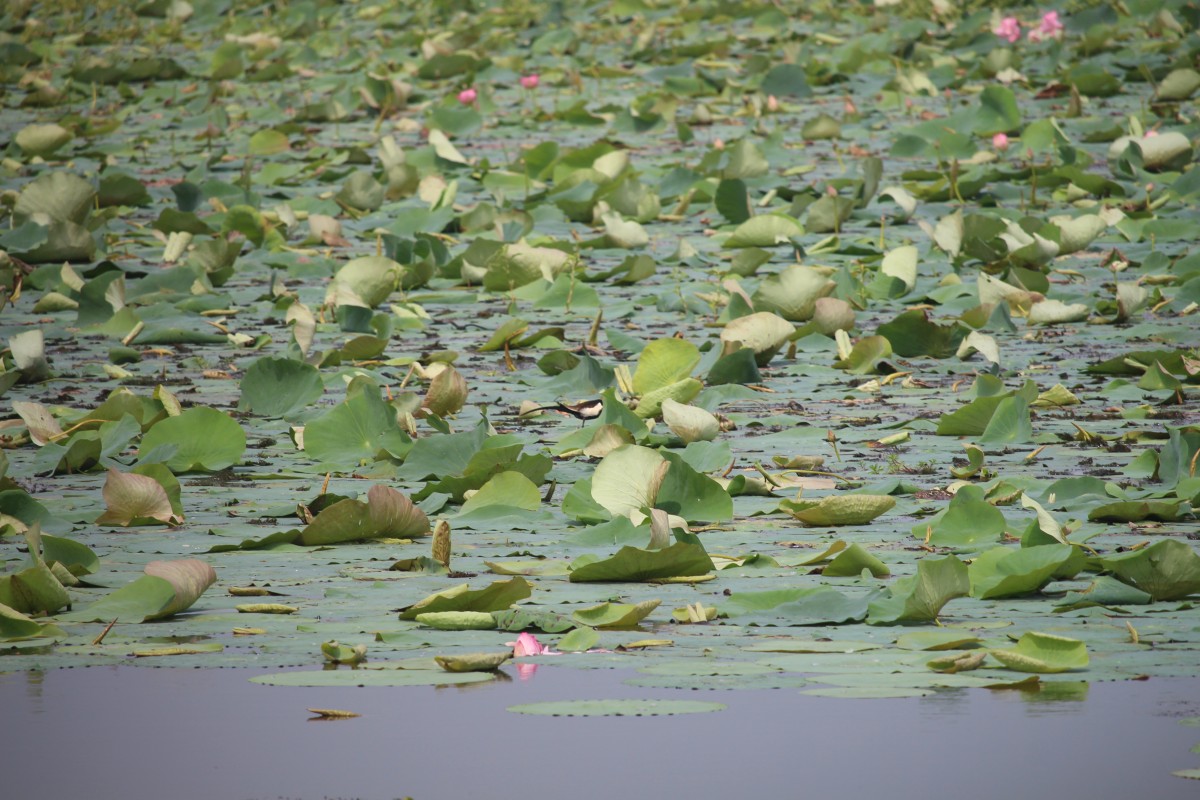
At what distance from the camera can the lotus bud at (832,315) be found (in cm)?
373

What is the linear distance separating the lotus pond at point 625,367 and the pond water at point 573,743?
0.13 feet

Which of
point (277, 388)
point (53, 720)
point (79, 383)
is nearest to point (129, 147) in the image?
point (79, 383)

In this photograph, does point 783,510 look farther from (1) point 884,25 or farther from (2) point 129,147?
(1) point 884,25

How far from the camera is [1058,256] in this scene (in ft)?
15.0

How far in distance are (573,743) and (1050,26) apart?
6428 mm

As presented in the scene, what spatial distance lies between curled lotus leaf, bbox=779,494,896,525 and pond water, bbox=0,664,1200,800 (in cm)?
76

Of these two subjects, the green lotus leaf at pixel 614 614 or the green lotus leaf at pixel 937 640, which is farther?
the green lotus leaf at pixel 614 614

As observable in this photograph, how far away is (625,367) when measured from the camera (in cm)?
324

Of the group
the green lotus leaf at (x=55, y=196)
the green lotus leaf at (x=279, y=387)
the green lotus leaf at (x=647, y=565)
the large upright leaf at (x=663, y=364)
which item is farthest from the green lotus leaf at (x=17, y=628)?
the green lotus leaf at (x=55, y=196)

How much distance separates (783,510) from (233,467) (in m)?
1.04

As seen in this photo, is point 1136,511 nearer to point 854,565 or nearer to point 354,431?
point 854,565

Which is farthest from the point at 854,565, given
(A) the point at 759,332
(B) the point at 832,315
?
(B) the point at 832,315

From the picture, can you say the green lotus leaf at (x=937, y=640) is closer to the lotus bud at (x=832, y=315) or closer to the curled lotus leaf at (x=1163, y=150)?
the lotus bud at (x=832, y=315)

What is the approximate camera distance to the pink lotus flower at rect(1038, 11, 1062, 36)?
711cm
